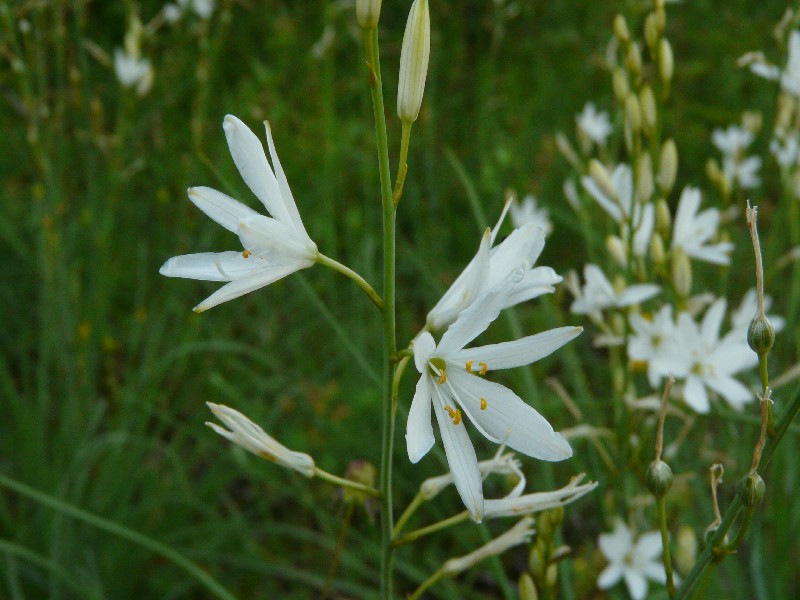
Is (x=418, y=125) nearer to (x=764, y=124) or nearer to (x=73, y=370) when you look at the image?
(x=764, y=124)

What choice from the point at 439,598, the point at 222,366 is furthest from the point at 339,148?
the point at 439,598

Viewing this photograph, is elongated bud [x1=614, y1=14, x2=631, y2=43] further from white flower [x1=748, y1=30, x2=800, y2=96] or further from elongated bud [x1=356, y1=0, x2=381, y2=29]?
elongated bud [x1=356, y1=0, x2=381, y2=29]

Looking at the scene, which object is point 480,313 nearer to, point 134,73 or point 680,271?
point 680,271

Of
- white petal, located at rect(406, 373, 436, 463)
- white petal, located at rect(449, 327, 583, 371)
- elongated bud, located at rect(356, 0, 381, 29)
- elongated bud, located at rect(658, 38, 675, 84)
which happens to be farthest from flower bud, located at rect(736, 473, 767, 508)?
elongated bud, located at rect(658, 38, 675, 84)

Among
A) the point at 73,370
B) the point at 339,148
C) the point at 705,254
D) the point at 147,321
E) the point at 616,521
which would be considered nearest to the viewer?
the point at 616,521

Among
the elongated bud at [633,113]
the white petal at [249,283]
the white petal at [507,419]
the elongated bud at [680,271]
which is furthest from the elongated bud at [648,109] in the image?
the white petal at [249,283]
